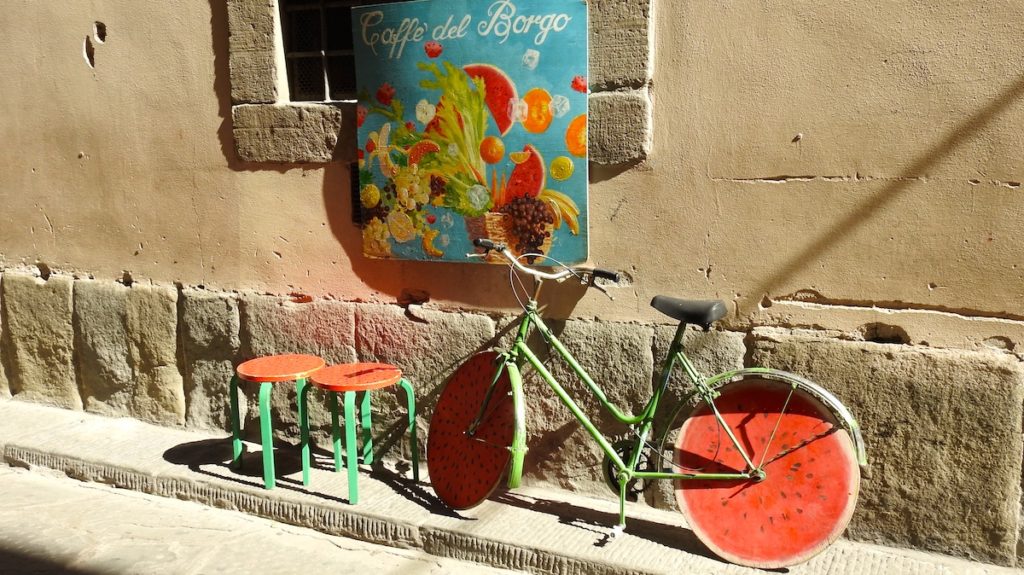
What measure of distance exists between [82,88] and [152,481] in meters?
2.24

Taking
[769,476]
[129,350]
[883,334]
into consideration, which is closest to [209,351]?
[129,350]

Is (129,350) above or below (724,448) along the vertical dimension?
above

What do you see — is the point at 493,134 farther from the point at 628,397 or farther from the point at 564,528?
the point at 564,528

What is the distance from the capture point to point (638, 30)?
11.4ft

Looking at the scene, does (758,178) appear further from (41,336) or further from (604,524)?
(41,336)

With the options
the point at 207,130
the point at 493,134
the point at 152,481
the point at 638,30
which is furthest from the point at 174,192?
the point at 638,30

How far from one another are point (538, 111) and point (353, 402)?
1484 millimetres

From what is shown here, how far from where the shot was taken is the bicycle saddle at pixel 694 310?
10.5ft

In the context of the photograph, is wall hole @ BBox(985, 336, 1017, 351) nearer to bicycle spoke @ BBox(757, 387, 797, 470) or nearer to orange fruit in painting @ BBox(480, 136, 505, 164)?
bicycle spoke @ BBox(757, 387, 797, 470)

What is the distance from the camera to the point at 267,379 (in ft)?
12.6

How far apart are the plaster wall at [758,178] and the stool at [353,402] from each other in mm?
441

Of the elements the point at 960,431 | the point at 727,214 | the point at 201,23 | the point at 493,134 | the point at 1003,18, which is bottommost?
the point at 960,431

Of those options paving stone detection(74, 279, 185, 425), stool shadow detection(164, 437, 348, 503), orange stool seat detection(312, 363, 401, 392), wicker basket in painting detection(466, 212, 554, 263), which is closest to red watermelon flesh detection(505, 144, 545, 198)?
wicker basket in painting detection(466, 212, 554, 263)

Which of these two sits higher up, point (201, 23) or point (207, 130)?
point (201, 23)
